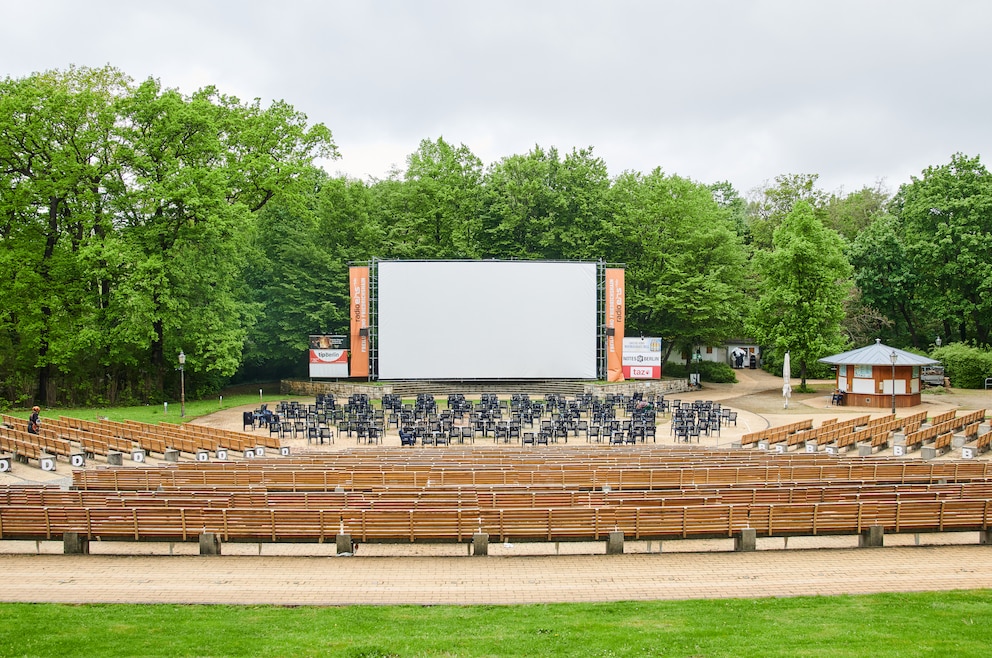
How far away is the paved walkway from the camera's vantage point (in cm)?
963

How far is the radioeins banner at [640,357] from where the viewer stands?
40.4m

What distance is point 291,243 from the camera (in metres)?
43.8

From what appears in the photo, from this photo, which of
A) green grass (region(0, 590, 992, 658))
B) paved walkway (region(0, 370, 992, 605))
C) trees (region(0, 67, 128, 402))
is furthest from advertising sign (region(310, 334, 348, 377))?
green grass (region(0, 590, 992, 658))

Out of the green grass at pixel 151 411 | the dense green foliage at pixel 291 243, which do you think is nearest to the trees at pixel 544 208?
the dense green foliage at pixel 291 243

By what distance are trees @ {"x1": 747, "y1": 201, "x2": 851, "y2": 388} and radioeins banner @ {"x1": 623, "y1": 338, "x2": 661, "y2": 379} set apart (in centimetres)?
671

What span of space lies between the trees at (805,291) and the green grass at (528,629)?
108ft

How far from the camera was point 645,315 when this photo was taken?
157ft

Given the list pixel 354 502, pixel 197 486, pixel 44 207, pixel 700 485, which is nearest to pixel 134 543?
pixel 197 486

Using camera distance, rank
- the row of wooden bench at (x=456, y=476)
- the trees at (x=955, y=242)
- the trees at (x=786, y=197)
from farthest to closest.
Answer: the trees at (x=786, y=197)
the trees at (x=955, y=242)
the row of wooden bench at (x=456, y=476)

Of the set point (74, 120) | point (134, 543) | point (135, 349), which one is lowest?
point (134, 543)

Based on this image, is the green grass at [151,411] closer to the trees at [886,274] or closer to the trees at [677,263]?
the trees at [677,263]

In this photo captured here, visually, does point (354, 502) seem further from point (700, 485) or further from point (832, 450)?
point (832, 450)

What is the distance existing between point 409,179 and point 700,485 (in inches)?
1458

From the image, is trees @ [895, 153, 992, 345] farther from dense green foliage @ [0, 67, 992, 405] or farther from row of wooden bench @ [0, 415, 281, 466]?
row of wooden bench @ [0, 415, 281, 466]
